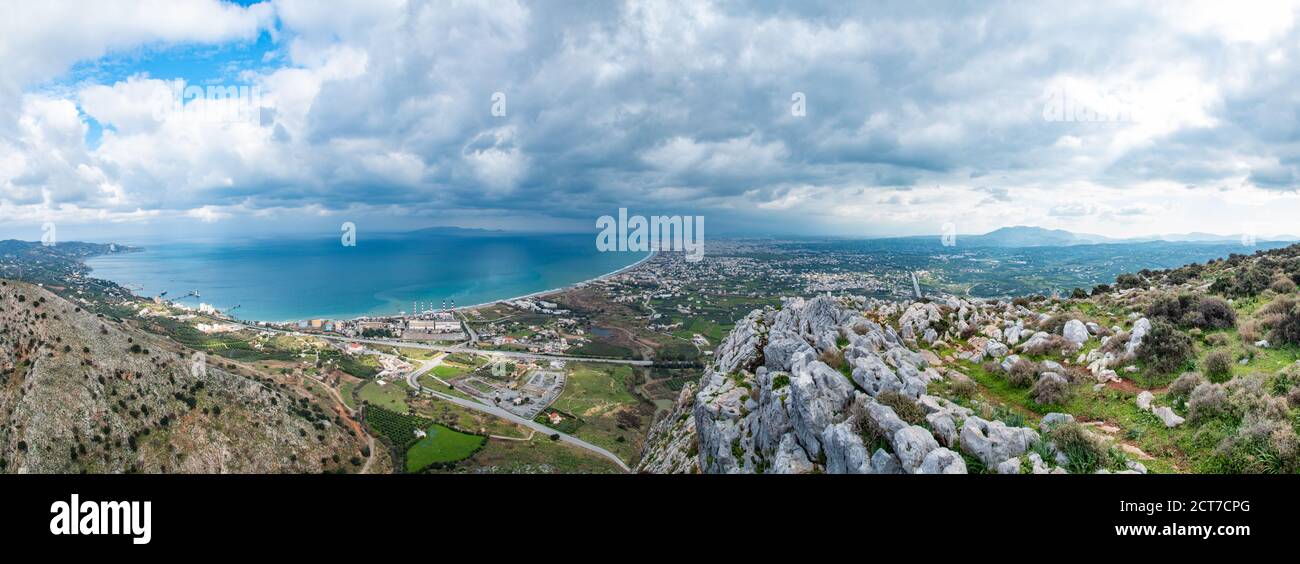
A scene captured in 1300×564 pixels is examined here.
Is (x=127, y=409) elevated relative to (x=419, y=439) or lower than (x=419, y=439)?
elevated

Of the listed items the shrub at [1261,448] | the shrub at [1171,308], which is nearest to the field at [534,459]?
the shrub at [1171,308]

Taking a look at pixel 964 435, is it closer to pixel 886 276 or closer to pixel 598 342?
pixel 598 342

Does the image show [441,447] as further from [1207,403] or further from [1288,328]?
[1288,328]

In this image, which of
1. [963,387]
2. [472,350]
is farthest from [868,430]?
[472,350]

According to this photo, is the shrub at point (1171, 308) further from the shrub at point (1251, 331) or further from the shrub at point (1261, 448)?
the shrub at point (1261, 448)

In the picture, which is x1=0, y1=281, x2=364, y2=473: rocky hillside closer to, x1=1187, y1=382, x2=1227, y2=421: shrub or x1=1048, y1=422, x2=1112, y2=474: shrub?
x1=1048, y1=422, x2=1112, y2=474: shrub

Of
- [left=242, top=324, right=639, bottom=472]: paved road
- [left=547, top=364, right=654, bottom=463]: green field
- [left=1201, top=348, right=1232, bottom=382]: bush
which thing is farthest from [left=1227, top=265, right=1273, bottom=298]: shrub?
[left=547, top=364, right=654, bottom=463]: green field
